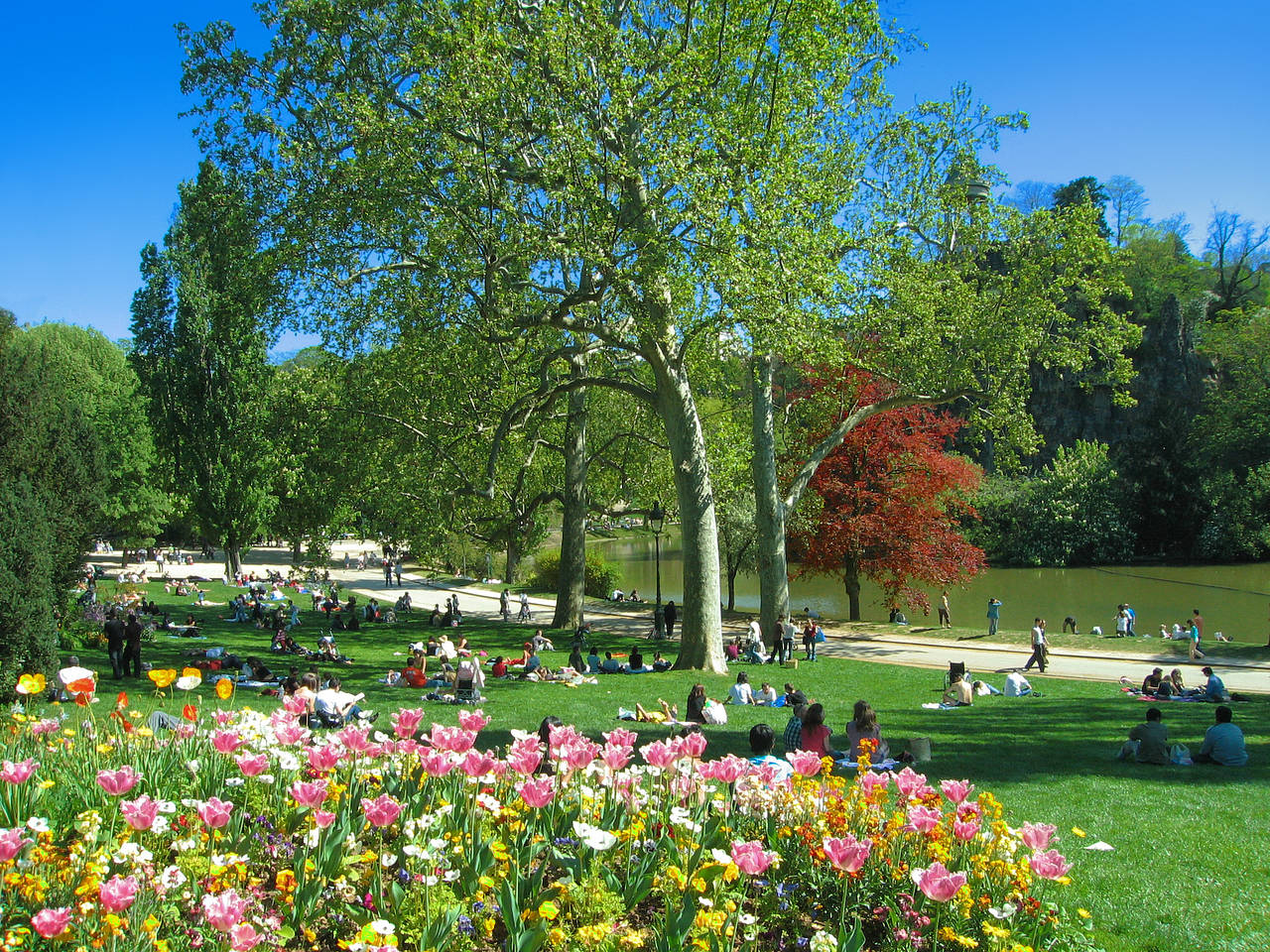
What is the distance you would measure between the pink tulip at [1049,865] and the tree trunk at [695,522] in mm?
13038

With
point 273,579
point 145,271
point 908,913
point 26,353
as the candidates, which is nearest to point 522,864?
point 908,913

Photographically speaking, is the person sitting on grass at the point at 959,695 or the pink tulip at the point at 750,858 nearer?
the pink tulip at the point at 750,858

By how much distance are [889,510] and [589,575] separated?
675 inches

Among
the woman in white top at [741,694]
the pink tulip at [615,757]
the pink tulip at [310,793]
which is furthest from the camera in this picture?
the woman in white top at [741,694]

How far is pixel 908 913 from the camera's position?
4566 millimetres

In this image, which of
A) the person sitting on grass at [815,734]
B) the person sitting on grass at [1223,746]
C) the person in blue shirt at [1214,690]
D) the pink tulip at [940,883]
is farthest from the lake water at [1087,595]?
the pink tulip at [940,883]

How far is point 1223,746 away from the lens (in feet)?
35.9

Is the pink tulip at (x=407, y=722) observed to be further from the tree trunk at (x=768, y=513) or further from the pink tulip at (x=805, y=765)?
the tree trunk at (x=768, y=513)

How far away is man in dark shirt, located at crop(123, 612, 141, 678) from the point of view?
15516mm

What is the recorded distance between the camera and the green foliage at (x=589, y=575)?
138 feet

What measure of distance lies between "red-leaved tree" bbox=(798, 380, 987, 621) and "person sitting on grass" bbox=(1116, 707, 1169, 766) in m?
17.6

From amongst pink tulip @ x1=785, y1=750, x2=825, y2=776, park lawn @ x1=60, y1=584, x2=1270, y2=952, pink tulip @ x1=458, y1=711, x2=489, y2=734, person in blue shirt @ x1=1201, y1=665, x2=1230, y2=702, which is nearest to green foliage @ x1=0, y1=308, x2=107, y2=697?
park lawn @ x1=60, y1=584, x2=1270, y2=952

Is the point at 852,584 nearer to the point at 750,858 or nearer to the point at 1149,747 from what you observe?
the point at 1149,747

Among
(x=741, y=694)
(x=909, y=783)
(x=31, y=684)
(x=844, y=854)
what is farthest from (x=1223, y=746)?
(x=31, y=684)
